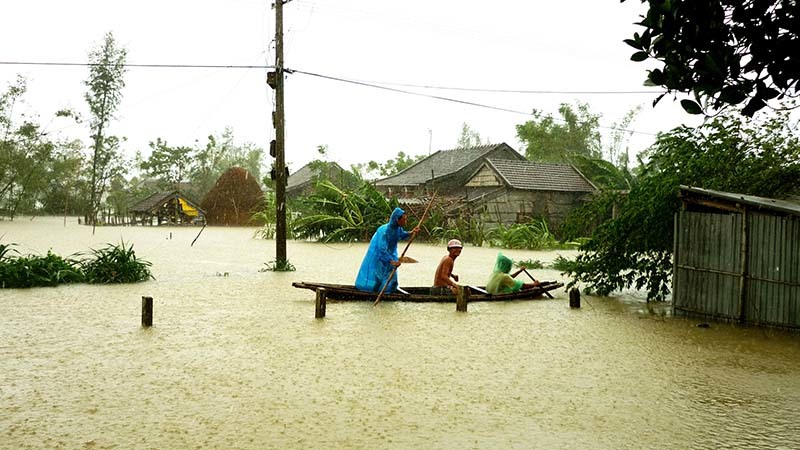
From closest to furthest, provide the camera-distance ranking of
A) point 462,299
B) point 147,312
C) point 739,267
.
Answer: point 147,312 → point 739,267 → point 462,299

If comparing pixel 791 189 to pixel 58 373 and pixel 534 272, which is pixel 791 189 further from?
pixel 58 373

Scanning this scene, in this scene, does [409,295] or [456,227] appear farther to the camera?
[456,227]

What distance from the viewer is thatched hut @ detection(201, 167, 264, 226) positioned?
1500 inches

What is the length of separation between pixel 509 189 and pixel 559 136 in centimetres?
2026

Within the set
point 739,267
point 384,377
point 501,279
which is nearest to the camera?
point 384,377

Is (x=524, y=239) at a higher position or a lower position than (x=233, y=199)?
lower

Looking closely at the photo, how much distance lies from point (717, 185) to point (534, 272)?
5.14 m

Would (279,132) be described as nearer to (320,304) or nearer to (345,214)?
(320,304)

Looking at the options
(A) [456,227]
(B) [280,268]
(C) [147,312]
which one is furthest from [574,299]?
(A) [456,227]

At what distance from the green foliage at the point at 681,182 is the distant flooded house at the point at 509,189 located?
12507 mm

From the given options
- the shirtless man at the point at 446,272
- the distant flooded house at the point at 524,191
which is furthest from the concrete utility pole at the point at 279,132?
the distant flooded house at the point at 524,191

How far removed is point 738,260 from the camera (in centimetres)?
838

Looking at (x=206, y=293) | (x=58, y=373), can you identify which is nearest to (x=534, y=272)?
(x=206, y=293)

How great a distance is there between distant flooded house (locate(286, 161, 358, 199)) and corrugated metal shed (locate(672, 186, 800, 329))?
2640cm
